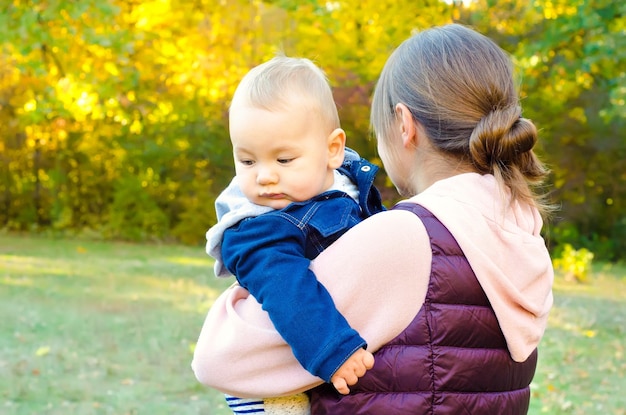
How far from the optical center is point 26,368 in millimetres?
6863

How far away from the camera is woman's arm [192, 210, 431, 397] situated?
177 centimetres

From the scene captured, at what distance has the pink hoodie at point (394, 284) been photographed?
5.82 ft

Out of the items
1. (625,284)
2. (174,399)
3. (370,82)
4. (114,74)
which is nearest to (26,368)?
(174,399)

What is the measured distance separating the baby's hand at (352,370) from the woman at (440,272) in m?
0.02

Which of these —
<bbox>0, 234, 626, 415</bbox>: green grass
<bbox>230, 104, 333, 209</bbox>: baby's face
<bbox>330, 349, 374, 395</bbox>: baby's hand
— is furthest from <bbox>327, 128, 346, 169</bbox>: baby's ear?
<bbox>0, 234, 626, 415</bbox>: green grass

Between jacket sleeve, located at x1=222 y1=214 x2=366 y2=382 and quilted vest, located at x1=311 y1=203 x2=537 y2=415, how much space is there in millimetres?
85

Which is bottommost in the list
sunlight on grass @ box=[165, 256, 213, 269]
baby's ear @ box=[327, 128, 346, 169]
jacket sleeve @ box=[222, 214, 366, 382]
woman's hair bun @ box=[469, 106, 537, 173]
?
sunlight on grass @ box=[165, 256, 213, 269]

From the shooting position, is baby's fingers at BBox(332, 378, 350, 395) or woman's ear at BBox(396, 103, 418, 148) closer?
baby's fingers at BBox(332, 378, 350, 395)

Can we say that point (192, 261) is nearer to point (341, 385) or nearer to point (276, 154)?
point (276, 154)

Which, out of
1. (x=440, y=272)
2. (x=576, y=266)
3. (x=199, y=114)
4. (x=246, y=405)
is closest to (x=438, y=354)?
(x=440, y=272)

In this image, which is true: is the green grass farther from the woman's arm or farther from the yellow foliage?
the woman's arm

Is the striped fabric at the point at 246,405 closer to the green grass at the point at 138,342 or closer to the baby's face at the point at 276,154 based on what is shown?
the baby's face at the point at 276,154

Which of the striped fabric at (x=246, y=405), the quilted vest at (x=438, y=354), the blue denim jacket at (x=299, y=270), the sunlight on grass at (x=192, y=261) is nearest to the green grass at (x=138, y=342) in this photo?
the sunlight on grass at (x=192, y=261)

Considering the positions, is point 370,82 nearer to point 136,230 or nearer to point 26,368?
point 136,230
